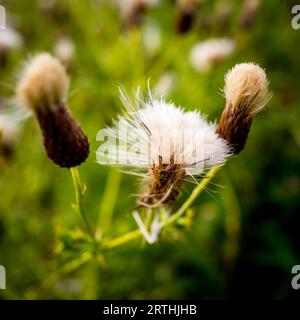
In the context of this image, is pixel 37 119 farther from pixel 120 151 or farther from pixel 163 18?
pixel 163 18

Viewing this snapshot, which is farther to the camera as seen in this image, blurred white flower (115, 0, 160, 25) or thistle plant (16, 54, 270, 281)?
blurred white flower (115, 0, 160, 25)

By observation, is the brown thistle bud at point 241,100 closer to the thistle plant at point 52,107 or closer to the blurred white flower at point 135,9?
the thistle plant at point 52,107

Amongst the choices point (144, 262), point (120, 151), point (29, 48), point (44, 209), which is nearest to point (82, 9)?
point (29, 48)

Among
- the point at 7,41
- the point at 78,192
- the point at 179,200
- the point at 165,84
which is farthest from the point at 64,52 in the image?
the point at 78,192

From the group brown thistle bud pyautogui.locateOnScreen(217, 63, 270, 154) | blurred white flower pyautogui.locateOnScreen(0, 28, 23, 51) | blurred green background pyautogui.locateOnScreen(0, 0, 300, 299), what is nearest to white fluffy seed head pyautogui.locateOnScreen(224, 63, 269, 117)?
brown thistle bud pyautogui.locateOnScreen(217, 63, 270, 154)

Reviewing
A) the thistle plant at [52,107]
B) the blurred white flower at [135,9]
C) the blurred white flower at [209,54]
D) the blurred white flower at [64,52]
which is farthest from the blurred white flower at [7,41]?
the thistle plant at [52,107]

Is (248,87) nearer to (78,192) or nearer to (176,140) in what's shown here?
(176,140)

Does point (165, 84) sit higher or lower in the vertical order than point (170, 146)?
higher

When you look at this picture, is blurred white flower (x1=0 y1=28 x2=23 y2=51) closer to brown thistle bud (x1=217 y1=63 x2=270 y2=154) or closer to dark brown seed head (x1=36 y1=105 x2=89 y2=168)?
dark brown seed head (x1=36 y1=105 x2=89 y2=168)

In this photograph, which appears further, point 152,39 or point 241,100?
point 152,39
